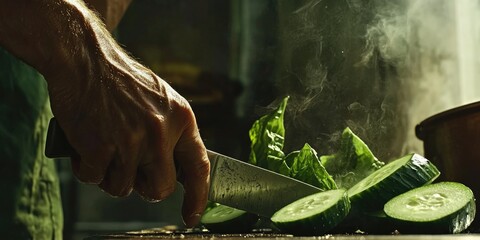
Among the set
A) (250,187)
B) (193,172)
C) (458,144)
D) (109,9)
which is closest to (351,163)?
(458,144)

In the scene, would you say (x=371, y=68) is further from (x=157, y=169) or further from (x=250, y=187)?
(x=157, y=169)

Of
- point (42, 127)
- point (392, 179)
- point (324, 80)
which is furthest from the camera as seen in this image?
point (324, 80)

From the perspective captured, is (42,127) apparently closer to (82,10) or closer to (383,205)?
(82,10)

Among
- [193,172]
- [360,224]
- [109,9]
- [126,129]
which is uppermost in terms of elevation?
[109,9]

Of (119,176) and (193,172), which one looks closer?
(119,176)

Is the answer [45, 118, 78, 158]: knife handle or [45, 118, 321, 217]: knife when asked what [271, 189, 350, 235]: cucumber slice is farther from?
[45, 118, 78, 158]: knife handle

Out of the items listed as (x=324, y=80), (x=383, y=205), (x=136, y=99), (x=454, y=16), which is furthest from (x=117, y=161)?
(x=454, y=16)

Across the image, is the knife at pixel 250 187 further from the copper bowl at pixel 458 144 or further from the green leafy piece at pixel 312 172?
the copper bowl at pixel 458 144
